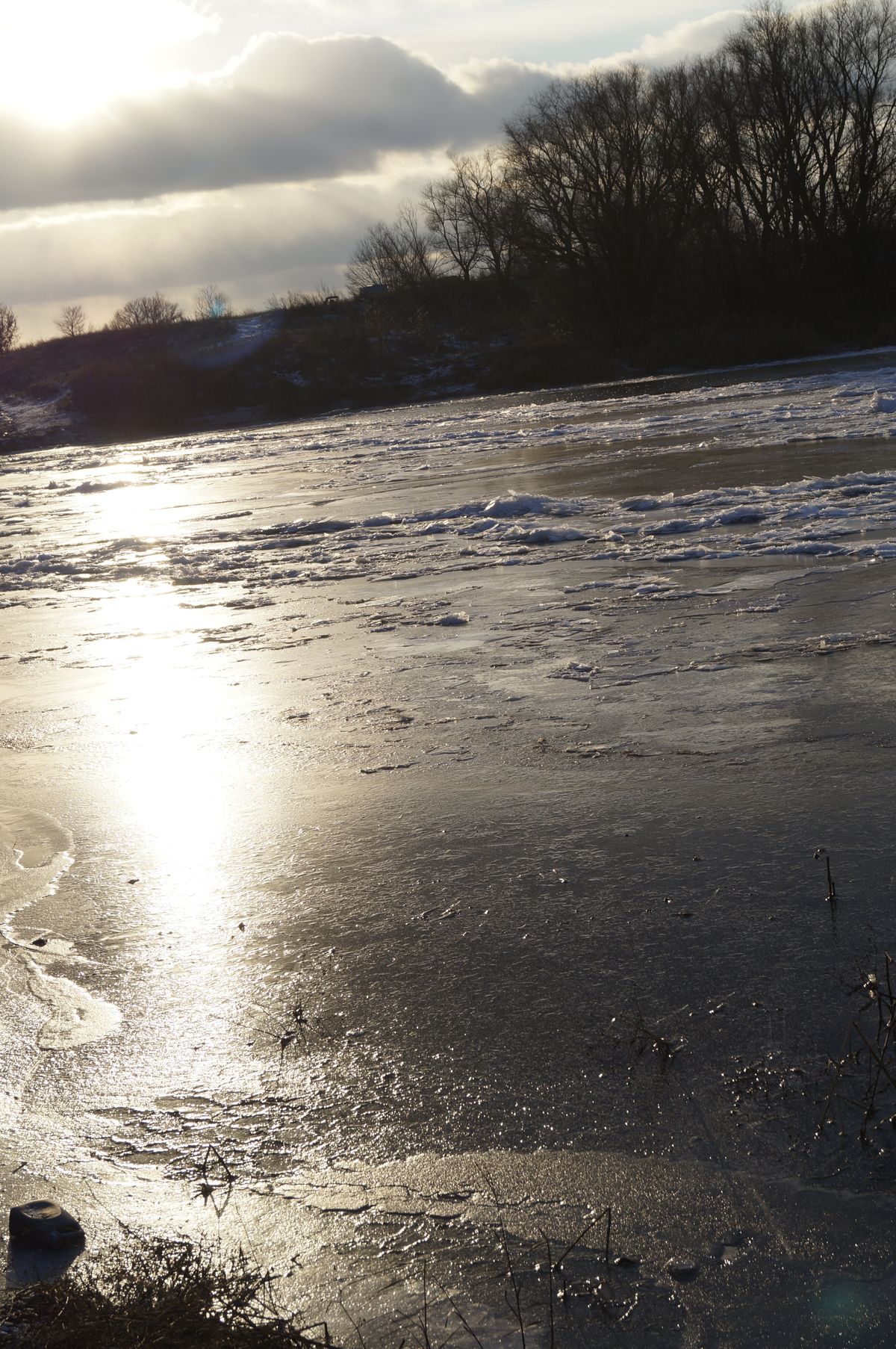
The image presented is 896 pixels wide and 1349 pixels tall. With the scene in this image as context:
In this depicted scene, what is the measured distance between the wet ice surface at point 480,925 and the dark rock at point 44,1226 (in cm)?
9

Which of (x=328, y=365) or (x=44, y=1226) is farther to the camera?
(x=328, y=365)

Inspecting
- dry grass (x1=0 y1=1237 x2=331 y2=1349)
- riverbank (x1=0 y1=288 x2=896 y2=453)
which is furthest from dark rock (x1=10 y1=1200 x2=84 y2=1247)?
riverbank (x1=0 y1=288 x2=896 y2=453)

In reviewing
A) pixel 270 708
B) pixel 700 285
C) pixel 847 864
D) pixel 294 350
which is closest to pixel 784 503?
pixel 270 708

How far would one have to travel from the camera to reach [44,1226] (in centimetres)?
229

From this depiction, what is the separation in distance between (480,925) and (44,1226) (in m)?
1.52

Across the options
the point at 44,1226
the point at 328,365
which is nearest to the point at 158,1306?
the point at 44,1226

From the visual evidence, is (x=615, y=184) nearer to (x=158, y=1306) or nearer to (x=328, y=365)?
(x=328, y=365)

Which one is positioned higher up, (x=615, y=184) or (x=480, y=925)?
(x=615, y=184)

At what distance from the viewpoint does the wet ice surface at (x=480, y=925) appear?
230 centimetres

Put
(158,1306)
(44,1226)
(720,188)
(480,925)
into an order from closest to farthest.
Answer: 1. (158,1306)
2. (44,1226)
3. (480,925)
4. (720,188)

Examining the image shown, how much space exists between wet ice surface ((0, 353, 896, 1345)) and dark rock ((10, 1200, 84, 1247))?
0.09 meters

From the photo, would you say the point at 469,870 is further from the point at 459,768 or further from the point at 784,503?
the point at 784,503

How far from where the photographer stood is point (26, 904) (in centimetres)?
385

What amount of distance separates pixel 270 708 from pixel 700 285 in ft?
138
